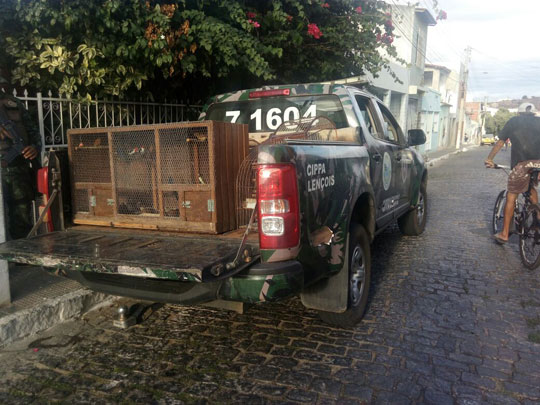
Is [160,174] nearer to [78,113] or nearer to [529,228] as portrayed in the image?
[78,113]

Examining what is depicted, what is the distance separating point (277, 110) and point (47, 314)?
2.77 m

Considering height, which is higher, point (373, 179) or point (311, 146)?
→ point (311, 146)

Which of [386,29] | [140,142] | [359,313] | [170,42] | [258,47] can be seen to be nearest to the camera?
[140,142]

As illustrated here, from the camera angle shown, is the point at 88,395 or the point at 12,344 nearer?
the point at 88,395

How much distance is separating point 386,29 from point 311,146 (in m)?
5.07

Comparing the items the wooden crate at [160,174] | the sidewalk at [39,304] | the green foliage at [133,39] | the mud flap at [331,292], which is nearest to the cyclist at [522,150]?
the green foliage at [133,39]

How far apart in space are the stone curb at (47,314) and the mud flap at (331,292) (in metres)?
2.02

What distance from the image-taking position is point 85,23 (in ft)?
15.1

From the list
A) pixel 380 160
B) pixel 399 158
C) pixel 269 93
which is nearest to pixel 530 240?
pixel 399 158

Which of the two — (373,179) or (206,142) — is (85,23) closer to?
(206,142)

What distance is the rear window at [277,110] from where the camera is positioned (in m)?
4.36

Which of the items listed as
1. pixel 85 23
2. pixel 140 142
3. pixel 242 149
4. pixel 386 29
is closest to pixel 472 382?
pixel 242 149

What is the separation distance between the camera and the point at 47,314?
376cm

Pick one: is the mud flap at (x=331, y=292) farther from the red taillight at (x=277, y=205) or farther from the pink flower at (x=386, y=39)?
the pink flower at (x=386, y=39)
